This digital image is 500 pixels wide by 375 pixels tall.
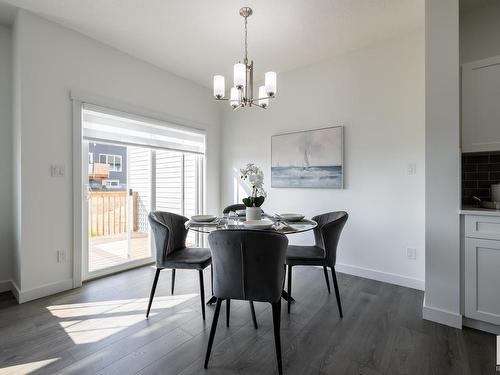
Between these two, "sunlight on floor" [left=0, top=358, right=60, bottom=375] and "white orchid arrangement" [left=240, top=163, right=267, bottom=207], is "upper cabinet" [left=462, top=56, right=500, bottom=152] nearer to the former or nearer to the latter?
"white orchid arrangement" [left=240, top=163, right=267, bottom=207]

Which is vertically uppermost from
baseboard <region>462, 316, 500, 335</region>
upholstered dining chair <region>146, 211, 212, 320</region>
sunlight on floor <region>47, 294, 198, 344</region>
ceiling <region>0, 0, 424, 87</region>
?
ceiling <region>0, 0, 424, 87</region>

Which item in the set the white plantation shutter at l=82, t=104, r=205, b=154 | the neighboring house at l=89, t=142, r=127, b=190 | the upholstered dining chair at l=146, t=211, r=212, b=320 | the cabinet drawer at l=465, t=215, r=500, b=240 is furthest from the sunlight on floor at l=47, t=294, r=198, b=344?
the cabinet drawer at l=465, t=215, r=500, b=240

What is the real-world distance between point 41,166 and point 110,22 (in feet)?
5.29

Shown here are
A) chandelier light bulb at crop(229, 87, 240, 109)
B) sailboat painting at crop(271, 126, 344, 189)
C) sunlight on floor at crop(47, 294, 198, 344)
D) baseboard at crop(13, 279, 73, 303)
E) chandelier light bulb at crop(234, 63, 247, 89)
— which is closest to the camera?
sunlight on floor at crop(47, 294, 198, 344)

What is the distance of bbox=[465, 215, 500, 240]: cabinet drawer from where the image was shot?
5.90ft

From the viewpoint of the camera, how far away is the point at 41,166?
8.14ft

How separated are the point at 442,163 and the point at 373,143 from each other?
1.03 meters

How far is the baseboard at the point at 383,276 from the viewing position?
2.69m

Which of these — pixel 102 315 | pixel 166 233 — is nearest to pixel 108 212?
pixel 102 315

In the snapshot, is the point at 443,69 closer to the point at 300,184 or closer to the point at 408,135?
the point at 408,135

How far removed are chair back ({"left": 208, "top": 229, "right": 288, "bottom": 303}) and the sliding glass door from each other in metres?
2.16

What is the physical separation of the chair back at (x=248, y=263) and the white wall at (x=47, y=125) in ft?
6.72

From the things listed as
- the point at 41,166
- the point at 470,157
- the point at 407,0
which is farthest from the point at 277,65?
the point at 41,166

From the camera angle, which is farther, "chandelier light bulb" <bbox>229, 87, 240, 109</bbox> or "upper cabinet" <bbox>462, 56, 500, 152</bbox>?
"chandelier light bulb" <bbox>229, 87, 240, 109</bbox>
